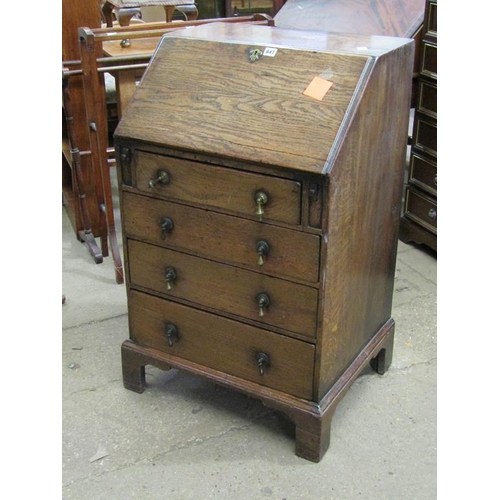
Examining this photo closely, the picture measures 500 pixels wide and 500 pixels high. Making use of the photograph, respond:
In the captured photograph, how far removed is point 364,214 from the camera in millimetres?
2086

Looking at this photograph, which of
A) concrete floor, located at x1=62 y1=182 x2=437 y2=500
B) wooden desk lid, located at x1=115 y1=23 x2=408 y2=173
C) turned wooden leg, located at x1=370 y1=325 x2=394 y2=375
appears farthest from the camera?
turned wooden leg, located at x1=370 y1=325 x2=394 y2=375

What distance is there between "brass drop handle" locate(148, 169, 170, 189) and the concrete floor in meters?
0.80

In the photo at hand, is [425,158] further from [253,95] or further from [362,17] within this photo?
[253,95]

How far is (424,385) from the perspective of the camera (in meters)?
2.52

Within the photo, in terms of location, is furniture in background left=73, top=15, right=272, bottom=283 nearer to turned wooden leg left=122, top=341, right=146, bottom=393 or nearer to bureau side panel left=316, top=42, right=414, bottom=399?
turned wooden leg left=122, top=341, right=146, bottom=393

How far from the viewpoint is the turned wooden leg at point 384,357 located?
2537mm

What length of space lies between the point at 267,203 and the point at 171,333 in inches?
24.7

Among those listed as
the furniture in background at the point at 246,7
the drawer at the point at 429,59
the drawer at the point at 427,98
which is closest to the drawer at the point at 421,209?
the drawer at the point at 427,98

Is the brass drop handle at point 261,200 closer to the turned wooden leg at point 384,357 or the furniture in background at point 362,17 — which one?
the turned wooden leg at point 384,357

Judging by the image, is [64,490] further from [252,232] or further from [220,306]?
[252,232]

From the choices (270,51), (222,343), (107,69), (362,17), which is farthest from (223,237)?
(362,17)

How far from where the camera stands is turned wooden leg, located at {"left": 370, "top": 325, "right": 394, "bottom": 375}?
254cm

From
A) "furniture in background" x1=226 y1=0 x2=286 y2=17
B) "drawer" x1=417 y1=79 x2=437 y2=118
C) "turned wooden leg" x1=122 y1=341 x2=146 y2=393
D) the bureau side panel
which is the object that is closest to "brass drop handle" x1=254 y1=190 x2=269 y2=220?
the bureau side panel

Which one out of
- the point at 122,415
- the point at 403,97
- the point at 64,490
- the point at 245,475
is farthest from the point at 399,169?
the point at 64,490
